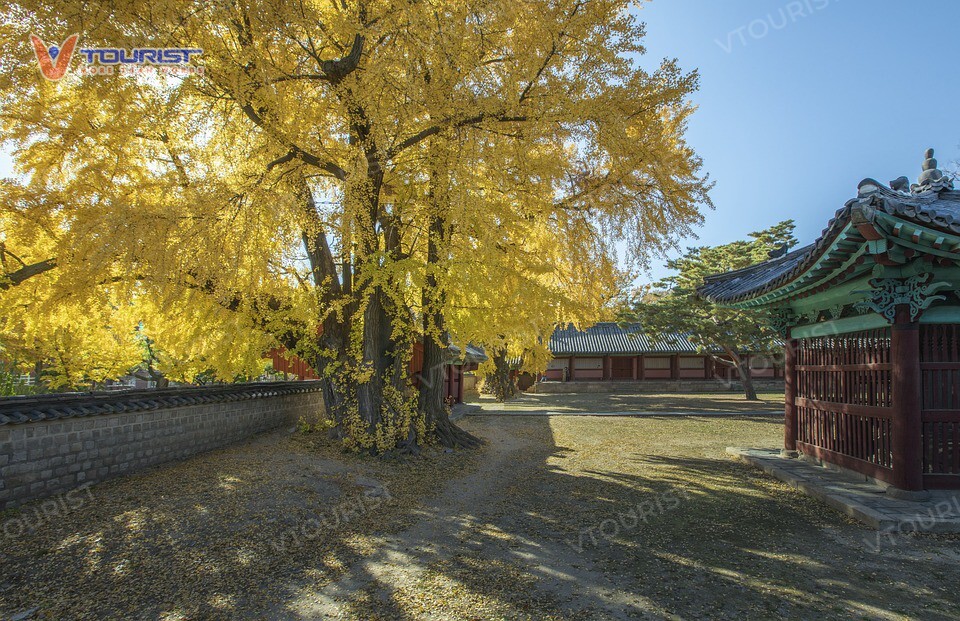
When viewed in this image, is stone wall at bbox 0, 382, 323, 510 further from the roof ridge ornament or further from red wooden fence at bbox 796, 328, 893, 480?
the roof ridge ornament

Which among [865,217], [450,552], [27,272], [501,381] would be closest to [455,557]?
[450,552]

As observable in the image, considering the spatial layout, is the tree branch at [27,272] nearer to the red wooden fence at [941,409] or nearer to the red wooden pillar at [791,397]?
the red wooden pillar at [791,397]

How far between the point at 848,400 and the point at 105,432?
10602 millimetres

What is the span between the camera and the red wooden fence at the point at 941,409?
6559 mm

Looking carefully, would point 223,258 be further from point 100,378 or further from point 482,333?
point 100,378

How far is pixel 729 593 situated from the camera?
13.9 feet

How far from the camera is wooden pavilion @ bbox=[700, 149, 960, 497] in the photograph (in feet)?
19.2

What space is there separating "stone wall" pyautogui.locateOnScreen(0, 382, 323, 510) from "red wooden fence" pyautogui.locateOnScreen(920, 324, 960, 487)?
1060 cm

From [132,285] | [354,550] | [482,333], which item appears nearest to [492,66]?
[482,333]

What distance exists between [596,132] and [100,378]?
461 inches

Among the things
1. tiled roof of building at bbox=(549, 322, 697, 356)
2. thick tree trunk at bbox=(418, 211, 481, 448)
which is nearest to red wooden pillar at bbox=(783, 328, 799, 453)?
thick tree trunk at bbox=(418, 211, 481, 448)

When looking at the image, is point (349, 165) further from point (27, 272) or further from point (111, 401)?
point (27, 272)

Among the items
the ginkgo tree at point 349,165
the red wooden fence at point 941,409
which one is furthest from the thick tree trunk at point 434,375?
the red wooden fence at point 941,409

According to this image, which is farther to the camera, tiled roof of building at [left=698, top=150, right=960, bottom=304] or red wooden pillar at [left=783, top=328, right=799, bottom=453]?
red wooden pillar at [left=783, top=328, right=799, bottom=453]
